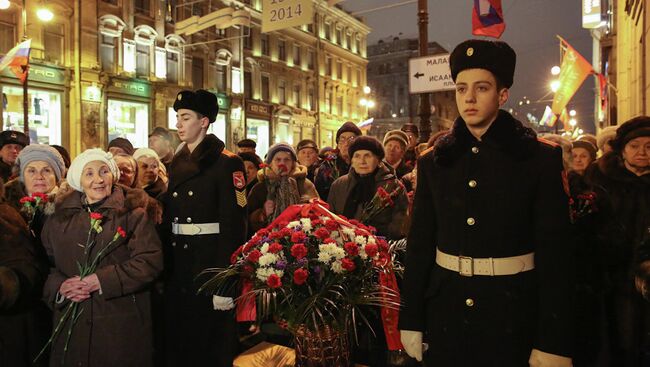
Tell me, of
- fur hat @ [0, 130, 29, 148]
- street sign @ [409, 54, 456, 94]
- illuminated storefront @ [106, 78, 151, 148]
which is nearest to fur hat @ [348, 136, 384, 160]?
street sign @ [409, 54, 456, 94]

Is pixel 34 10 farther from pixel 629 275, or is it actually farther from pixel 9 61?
pixel 629 275

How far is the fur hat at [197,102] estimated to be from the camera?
4266 mm

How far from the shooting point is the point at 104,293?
3361mm

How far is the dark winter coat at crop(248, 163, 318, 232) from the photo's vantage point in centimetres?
602

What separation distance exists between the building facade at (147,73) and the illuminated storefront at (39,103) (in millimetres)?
43

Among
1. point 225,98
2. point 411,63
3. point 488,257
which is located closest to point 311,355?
point 488,257

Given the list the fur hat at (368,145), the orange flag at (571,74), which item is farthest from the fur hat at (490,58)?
the orange flag at (571,74)

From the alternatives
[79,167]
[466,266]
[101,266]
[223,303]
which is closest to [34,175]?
[79,167]

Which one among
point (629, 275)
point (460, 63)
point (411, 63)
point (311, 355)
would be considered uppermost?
point (411, 63)

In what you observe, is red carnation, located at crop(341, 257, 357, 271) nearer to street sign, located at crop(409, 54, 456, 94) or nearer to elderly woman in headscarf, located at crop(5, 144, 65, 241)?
elderly woman in headscarf, located at crop(5, 144, 65, 241)

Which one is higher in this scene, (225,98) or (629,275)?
(225,98)

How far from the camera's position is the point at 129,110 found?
1076 inches

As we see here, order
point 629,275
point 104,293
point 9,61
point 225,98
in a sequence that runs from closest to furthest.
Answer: point 104,293
point 629,275
point 9,61
point 225,98

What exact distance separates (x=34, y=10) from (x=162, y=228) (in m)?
22.5
